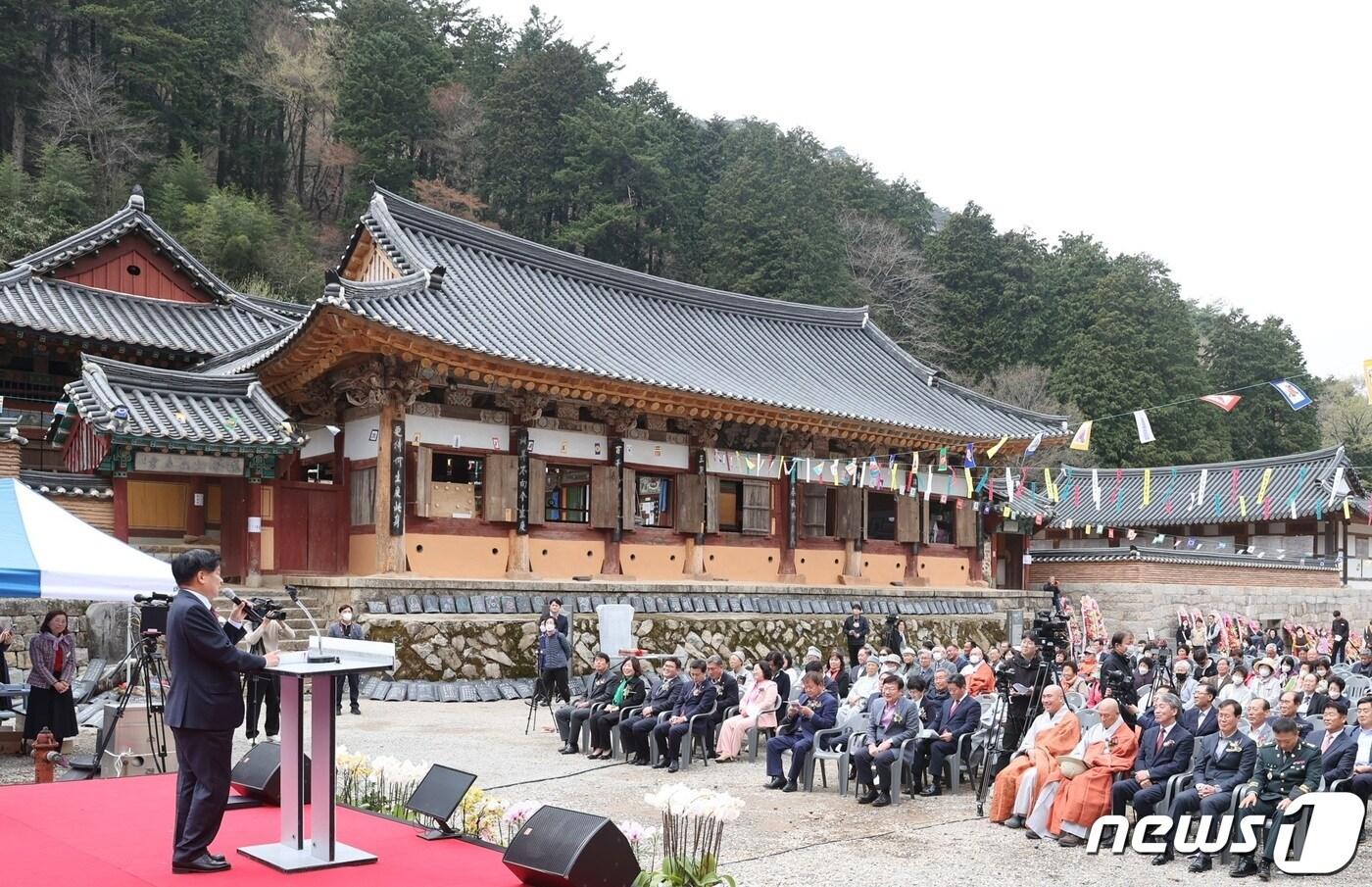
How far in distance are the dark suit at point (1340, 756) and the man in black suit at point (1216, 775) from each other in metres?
0.45

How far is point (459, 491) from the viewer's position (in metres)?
18.3

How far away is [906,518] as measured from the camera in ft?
80.9

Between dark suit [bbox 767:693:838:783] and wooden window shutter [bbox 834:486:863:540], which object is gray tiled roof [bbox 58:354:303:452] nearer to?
dark suit [bbox 767:693:838:783]

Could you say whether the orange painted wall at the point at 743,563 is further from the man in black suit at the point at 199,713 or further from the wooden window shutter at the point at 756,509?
the man in black suit at the point at 199,713

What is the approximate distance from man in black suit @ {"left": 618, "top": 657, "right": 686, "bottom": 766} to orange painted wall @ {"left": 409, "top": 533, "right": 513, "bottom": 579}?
20.9 ft

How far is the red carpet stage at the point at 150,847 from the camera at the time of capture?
541cm

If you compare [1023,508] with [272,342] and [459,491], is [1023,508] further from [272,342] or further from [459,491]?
[272,342]

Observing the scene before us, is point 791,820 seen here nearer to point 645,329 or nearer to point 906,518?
point 645,329

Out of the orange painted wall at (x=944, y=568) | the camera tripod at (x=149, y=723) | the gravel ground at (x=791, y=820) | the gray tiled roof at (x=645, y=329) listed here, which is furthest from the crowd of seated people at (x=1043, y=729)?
the orange painted wall at (x=944, y=568)

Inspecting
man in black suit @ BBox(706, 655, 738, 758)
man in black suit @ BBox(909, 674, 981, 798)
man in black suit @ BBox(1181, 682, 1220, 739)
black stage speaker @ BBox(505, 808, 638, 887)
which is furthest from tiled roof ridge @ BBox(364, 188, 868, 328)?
black stage speaker @ BBox(505, 808, 638, 887)

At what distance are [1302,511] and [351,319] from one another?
94.5 feet

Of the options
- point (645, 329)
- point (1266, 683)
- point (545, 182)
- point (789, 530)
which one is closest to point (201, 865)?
point (1266, 683)

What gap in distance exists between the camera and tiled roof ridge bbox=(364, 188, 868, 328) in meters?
21.2

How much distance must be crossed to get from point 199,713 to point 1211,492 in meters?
36.5
